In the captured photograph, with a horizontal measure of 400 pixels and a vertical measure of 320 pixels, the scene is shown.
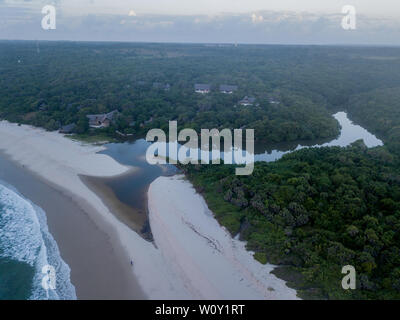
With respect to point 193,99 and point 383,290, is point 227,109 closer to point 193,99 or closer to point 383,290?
point 193,99

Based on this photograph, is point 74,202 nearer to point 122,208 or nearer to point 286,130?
point 122,208

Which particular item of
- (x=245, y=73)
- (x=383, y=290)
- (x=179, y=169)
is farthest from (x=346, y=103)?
(x=383, y=290)

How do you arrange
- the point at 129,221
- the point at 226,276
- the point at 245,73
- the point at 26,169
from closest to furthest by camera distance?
the point at 226,276 → the point at 129,221 → the point at 26,169 → the point at 245,73

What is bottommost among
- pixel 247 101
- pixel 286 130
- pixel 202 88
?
pixel 286 130

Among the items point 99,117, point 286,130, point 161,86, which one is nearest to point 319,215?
point 286,130

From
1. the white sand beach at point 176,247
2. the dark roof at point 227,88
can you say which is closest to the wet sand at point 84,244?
the white sand beach at point 176,247

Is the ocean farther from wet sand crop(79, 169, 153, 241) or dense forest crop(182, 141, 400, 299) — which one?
dense forest crop(182, 141, 400, 299)

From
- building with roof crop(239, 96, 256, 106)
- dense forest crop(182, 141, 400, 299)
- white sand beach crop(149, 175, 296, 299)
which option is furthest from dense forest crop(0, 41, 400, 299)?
building with roof crop(239, 96, 256, 106)
